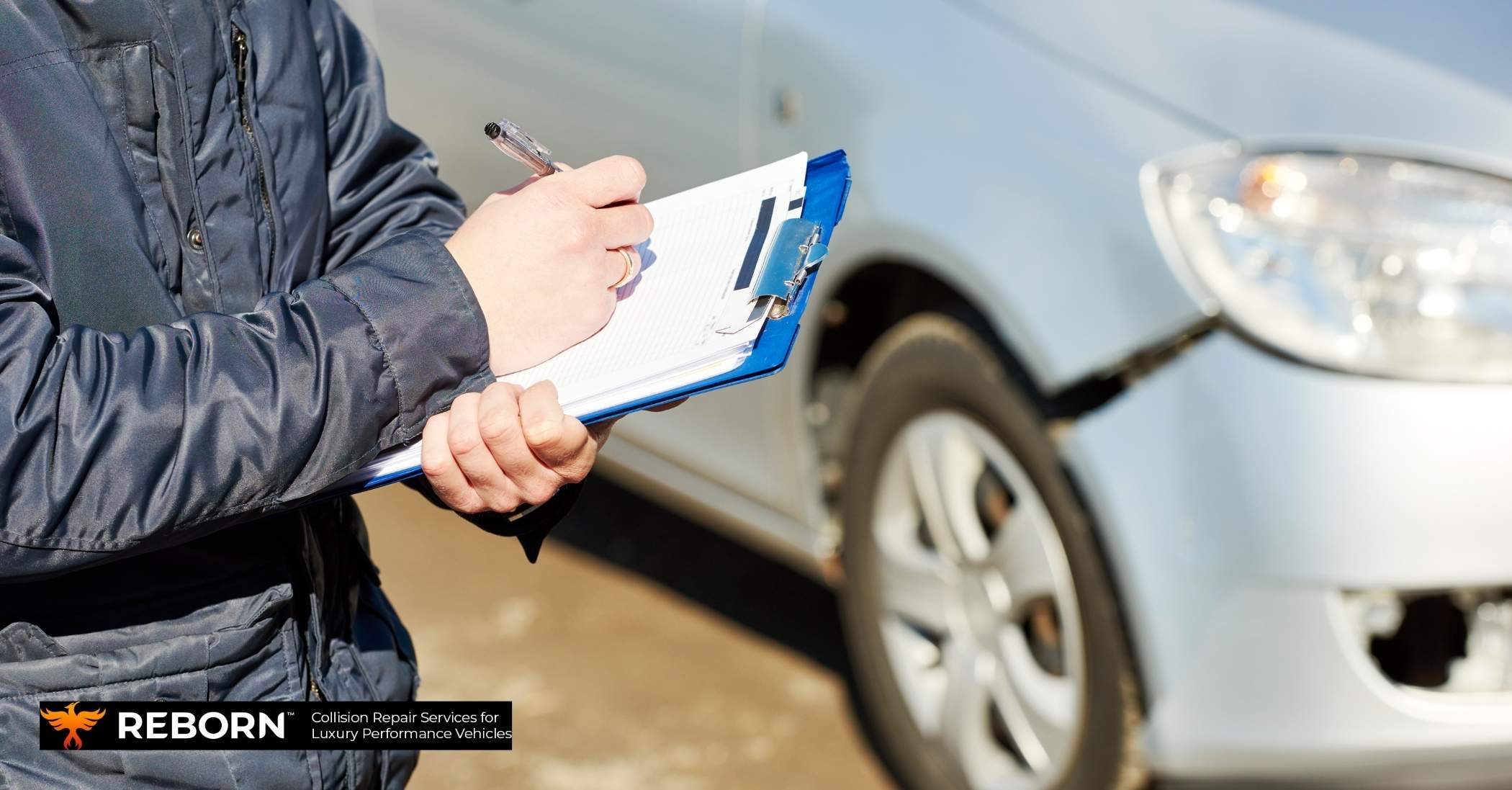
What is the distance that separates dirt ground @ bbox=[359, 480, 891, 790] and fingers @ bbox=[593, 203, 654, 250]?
173 centimetres

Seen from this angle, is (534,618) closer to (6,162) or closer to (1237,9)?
(1237,9)

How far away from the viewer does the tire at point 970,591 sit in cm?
226

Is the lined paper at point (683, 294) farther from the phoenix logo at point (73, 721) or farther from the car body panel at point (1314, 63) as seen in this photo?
the car body panel at point (1314, 63)

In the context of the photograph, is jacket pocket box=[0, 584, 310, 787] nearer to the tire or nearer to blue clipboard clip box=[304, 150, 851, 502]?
blue clipboard clip box=[304, 150, 851, 502]

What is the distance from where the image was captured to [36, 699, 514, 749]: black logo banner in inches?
46.0

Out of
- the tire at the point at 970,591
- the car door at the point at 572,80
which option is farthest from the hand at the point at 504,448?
the car door at the point at 572,80

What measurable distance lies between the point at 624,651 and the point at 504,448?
2171 millimetres

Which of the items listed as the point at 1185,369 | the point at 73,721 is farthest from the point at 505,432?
the point at 1185,369

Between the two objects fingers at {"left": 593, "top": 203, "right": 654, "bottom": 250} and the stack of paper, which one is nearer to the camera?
the stack of paper

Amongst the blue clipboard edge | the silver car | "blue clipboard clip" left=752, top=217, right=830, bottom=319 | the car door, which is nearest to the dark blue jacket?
the blue clipboard edge

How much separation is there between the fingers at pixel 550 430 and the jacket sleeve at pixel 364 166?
24cm

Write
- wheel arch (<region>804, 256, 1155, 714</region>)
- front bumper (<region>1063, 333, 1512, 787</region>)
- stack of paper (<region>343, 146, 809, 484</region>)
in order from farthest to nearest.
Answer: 1. wheel arch (<region>804, 256, 1155, 714</region>)
2. front bumper (<region>1063, 333, 1512, 787</region>)
3. stack of paper (<region>343, 146, 809, 484</region>)

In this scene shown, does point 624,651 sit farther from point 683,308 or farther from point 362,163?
point 683,308

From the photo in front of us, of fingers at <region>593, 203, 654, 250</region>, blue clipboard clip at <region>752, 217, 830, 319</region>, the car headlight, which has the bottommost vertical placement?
the car headlight
